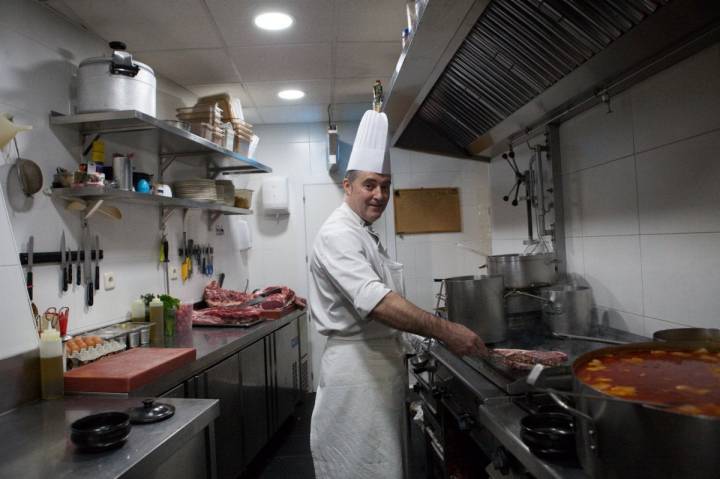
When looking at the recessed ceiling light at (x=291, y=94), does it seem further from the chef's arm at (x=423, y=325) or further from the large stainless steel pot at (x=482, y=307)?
the chef's arm at (x=423, y=325)

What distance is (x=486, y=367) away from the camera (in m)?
1.69

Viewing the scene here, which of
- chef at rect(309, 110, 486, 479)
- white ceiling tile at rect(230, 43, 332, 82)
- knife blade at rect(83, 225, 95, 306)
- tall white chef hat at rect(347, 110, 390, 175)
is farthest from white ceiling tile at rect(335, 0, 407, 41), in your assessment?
knife blade at rect(83, 225, 95, 306)

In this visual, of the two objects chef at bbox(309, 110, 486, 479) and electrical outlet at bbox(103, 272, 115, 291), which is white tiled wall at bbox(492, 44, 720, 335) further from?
electrical outlet at bbox(103, 272, 115, 291)

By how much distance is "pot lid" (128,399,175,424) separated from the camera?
1420mm

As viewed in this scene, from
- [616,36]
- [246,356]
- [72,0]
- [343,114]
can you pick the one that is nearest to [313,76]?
[343,114]

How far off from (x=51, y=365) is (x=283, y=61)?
7.25ft

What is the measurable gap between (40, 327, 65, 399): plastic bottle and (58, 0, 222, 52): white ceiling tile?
5.14 ft

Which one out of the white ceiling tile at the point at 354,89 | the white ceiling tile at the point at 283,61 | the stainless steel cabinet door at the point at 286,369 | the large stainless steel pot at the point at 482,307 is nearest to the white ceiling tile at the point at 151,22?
the white ceiling tile at the point at 283,61

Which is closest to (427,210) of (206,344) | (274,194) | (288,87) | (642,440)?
(274,194)

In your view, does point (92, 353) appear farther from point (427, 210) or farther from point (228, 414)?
point (427, 210)

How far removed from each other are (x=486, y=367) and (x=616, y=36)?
1.22 meters

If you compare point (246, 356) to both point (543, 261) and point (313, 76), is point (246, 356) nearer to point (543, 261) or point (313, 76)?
point (543, 261)

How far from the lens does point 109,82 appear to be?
2.15 metres

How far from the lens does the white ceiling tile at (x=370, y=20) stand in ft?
7.71
